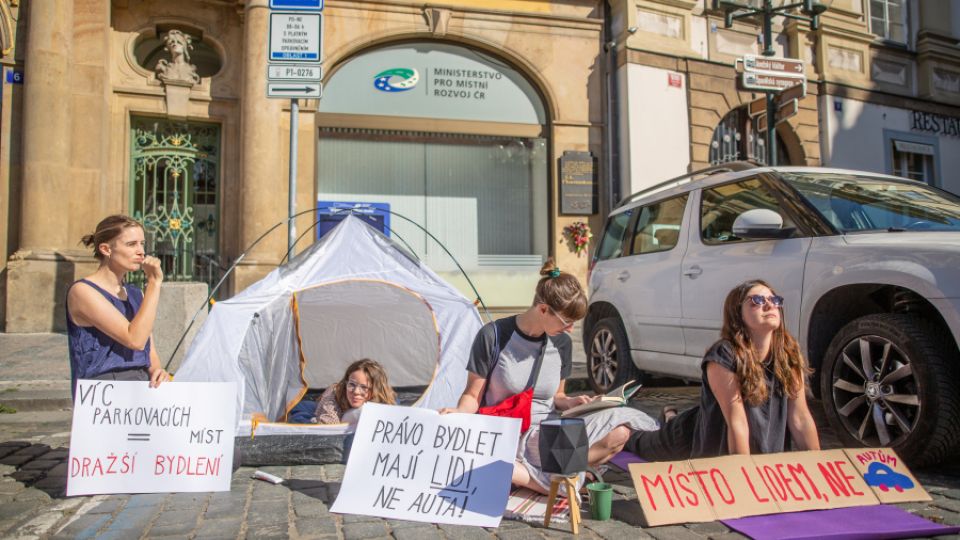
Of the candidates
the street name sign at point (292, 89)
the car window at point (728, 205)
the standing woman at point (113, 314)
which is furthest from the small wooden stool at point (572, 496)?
the street name sign at point (292, 89)

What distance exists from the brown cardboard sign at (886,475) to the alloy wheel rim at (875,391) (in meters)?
0.25

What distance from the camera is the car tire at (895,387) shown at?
331cm

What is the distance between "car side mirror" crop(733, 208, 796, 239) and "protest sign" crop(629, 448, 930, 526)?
4.47 feet

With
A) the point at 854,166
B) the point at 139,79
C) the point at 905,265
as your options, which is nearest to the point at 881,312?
the point at 905,265

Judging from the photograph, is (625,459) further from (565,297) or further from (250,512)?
(250,512)

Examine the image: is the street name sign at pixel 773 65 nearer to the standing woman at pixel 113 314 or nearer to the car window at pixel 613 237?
the car window at pixel 613 237

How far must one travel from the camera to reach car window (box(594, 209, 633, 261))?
616 cm

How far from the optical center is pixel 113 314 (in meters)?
3.52

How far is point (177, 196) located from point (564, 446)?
9.87 meters

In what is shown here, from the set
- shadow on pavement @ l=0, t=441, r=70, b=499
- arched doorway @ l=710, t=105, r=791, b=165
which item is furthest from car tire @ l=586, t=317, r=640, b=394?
arched doorway @ l=710, t=105, r=791, b=165

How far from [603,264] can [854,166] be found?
34.1 feet

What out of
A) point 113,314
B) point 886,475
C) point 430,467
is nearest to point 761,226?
point 886,475

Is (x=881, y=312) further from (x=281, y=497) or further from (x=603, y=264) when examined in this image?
(x=281, y=497)

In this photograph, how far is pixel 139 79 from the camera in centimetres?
1085
